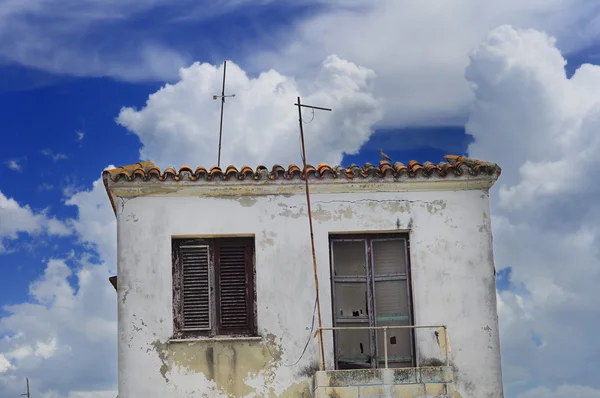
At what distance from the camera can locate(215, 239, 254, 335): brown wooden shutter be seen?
57.8 feet

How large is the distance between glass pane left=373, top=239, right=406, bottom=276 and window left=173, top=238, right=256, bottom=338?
2.14 meters

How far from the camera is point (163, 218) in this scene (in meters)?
17.7

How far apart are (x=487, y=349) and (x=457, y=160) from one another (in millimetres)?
3307

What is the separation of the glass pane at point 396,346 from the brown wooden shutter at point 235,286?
2.21 m

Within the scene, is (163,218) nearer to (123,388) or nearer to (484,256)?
(123,388)

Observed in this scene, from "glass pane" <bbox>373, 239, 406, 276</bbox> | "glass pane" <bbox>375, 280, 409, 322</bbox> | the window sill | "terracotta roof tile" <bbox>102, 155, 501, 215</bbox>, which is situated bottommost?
the window sill

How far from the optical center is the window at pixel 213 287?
17.6 m

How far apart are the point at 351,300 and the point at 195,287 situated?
8.71 feet

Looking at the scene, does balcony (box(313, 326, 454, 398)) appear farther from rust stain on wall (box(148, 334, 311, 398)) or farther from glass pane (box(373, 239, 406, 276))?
glass pane (box(373, 239, 406, 276))

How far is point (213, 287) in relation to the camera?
58.1ft

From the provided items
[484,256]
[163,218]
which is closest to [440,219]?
[484,256]

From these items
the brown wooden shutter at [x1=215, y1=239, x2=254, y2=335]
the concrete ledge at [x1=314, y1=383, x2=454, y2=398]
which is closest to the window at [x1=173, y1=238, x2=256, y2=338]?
the brown wooden shutter at [x1=215, y1=239, x2=254, y2=335]

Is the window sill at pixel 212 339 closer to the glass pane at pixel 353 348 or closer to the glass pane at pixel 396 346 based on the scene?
the glass pane at pixel 353 348

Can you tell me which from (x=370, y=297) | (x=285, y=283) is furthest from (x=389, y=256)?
(x=285, y=283)
